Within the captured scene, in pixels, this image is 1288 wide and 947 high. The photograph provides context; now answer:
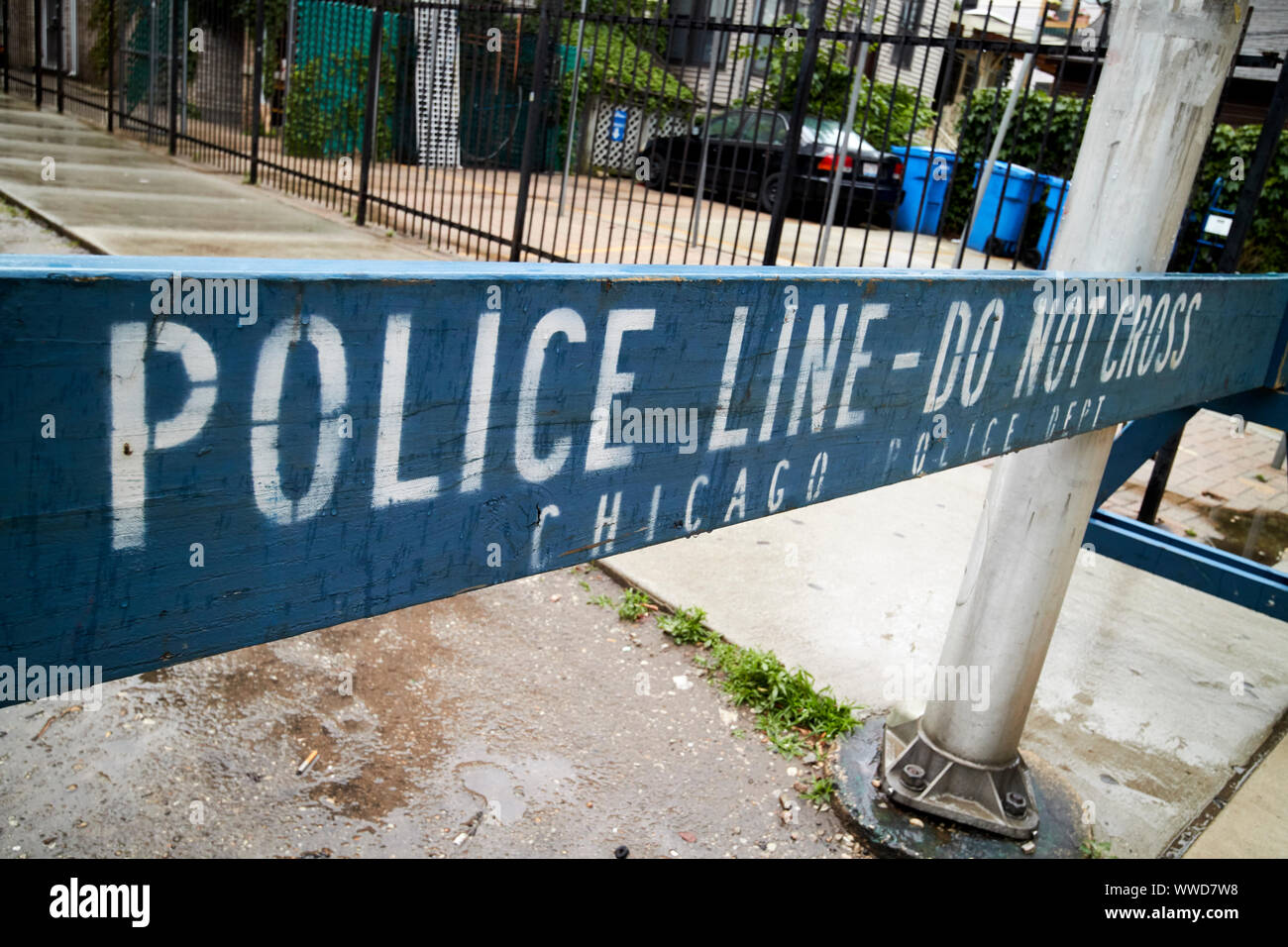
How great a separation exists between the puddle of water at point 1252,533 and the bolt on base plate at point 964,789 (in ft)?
11.2

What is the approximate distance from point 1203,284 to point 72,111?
19.0m

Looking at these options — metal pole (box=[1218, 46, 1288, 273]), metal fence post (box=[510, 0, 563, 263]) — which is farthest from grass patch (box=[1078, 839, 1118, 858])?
metal fence post (box=[510, 0, 563, 263])

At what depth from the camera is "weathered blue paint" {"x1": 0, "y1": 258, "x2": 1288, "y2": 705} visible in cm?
81

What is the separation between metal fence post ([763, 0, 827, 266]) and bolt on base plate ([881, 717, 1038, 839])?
3310 millimetres

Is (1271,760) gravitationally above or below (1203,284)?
below

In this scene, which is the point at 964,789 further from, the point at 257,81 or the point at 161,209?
the point at 257,81

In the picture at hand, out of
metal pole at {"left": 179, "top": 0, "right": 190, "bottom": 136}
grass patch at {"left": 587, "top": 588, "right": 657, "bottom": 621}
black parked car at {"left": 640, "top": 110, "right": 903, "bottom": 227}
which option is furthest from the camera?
black parked car at {"left": 640, "top": 110, "right": 903, "bottom": 227}

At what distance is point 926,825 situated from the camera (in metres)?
2.93

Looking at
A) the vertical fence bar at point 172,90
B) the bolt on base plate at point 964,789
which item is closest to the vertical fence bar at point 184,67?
the vertical fence bar at point 172,90

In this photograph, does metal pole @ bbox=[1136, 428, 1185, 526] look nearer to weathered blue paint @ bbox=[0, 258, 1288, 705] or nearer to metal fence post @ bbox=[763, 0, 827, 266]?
metal fence post @ bbox=[763, 0, 827, 266]

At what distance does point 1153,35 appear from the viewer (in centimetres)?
237
